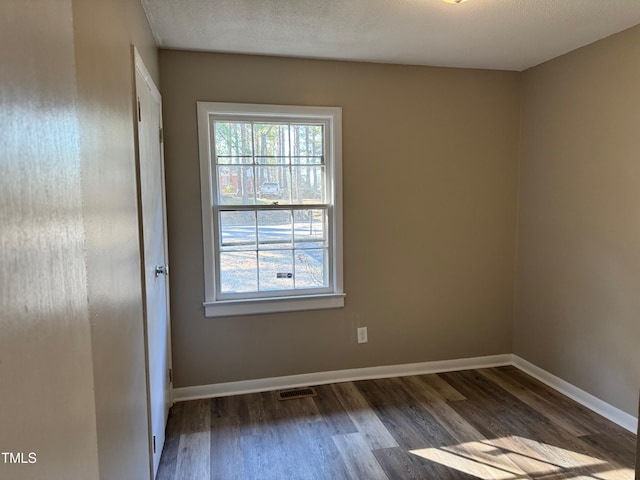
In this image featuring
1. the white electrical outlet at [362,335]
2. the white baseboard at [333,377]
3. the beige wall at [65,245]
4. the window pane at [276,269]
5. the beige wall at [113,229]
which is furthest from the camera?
the white electrical outlet at [362,335]

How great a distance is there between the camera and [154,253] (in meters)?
2.20

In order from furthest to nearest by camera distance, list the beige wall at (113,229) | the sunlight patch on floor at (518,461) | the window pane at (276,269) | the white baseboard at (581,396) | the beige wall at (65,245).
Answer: the window pane at (276,269) < the white baseboard at (581,396) < the sunlight patch on floor at (518,461) < the beige wall at (113,229) < the beige wall at (65,245)

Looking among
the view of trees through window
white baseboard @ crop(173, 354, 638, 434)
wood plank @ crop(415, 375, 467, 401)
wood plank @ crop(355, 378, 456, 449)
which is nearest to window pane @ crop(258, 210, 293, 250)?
the view of trees through window

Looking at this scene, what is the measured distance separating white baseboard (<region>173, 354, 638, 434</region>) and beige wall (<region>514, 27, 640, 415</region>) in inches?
2.6

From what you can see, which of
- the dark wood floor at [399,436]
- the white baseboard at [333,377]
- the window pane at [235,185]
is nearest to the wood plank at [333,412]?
the dark wood floor at [399,436]

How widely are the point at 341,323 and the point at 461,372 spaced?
1.11 m

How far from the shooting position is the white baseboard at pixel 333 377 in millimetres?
2928

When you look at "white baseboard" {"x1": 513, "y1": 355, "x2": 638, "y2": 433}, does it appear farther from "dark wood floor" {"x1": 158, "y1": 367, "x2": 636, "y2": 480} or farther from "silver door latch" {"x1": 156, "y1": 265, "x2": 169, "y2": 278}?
"silver door latch" {"x1": 156, "y1": 265, "x2": 169, "y2": 278}

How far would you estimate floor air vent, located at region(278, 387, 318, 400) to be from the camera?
2938mm

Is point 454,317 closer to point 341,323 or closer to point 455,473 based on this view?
point 341,323

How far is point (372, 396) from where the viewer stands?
295 centimetres

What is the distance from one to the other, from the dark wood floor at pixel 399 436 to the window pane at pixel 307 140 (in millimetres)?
1778

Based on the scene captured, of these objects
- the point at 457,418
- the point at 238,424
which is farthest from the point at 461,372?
the point at 238,424

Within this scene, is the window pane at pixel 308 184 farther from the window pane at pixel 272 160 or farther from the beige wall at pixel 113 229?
the beige wall at pixel 113 229
